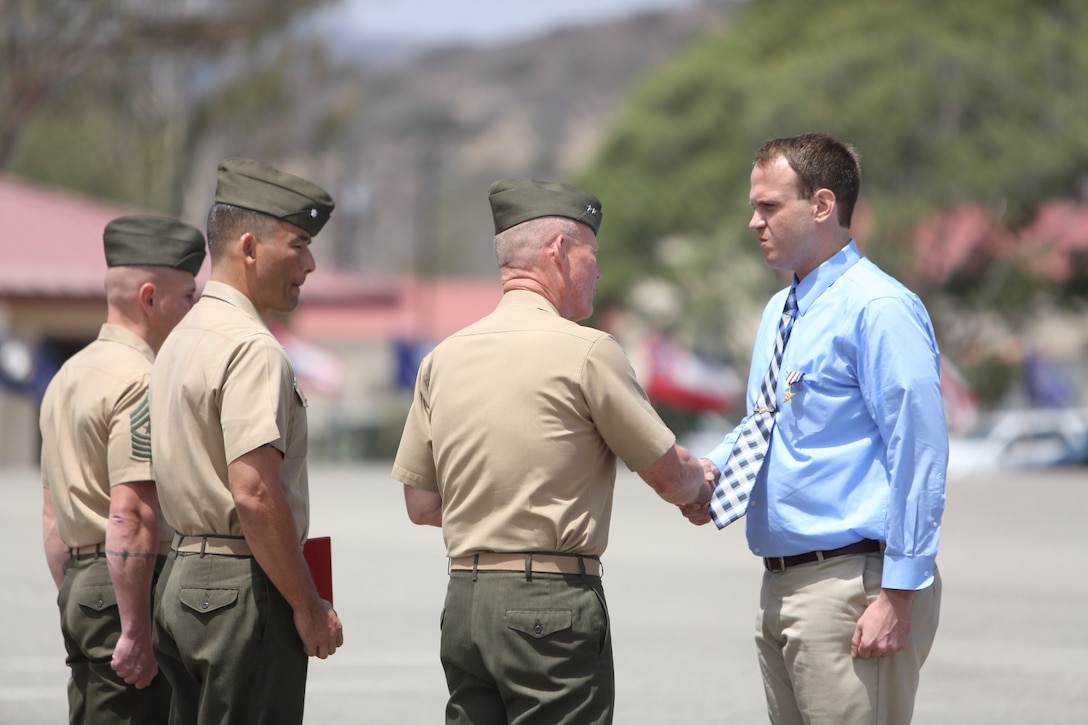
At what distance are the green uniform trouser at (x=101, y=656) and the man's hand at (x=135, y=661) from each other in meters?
0.15

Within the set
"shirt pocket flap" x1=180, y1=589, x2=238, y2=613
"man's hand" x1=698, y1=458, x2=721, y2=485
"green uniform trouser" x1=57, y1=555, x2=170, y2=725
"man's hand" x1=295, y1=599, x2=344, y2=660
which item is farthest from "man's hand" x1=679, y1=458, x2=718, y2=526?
"green uniform trouser" x1=57, y1=555, x2=170, y2=725

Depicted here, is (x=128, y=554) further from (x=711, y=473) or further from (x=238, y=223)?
(x=711, y=473)

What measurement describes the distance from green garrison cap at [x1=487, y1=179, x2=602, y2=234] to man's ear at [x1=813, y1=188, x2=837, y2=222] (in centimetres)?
58

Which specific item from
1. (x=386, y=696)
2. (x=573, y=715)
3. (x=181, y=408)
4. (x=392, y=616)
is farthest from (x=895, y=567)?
(x=392, y=616)

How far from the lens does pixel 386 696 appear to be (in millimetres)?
7621

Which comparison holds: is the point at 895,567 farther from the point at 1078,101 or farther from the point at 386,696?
the point at 1078,101

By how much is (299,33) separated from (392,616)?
110 feet

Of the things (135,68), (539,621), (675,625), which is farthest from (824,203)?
(135,68)

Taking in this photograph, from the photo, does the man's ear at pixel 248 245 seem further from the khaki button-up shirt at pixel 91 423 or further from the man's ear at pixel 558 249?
the man's ear at pixel 558 249

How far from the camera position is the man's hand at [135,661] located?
14.7 feet

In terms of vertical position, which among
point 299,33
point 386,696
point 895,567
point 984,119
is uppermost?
point 299,33

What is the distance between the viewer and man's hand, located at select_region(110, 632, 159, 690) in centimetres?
447

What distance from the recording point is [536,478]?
382 centimetres

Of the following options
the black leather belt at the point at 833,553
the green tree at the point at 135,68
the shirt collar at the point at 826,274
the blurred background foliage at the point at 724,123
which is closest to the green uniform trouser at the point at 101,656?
the black leather belt at the point at 833,553
